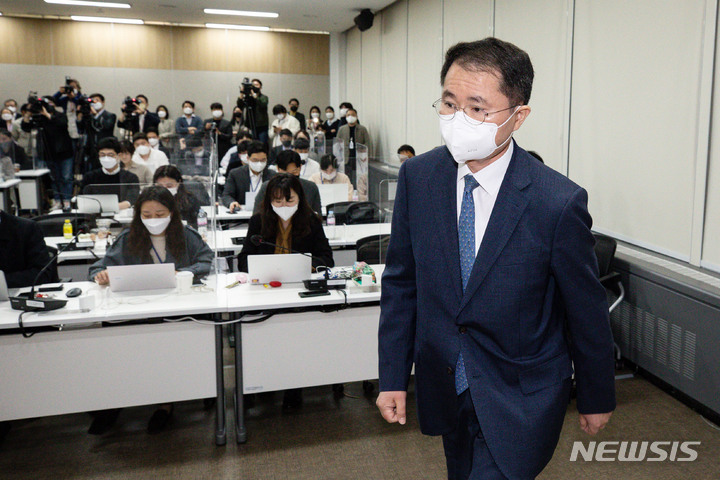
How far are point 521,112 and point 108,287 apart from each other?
2.51 m

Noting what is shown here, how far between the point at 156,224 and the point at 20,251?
883 millimetres

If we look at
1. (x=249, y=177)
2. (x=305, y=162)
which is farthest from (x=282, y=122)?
(x=249, y=177)

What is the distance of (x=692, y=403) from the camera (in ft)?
11.6

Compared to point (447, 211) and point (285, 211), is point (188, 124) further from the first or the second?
point (447, 211)

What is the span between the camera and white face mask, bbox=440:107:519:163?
136 cm

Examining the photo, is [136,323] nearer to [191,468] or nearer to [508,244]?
[191,468]

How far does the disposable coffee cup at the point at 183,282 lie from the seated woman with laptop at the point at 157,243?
Result: 104mm

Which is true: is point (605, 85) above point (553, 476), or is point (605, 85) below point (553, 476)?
above

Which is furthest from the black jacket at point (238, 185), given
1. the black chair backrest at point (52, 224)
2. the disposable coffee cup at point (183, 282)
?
the disposable coffee cup at point (183, 282)

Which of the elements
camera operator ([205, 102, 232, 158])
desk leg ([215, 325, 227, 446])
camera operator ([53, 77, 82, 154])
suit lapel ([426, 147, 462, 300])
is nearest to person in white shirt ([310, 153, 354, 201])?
desk leg ([215, 325, 227, 446])

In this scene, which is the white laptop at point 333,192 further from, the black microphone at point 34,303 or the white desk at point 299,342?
the black microphone at point 34,303

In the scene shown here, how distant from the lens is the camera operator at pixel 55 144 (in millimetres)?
9266

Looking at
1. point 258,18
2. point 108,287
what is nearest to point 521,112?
point 108,287

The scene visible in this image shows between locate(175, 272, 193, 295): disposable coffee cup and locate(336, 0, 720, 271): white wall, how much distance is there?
3.01 m
